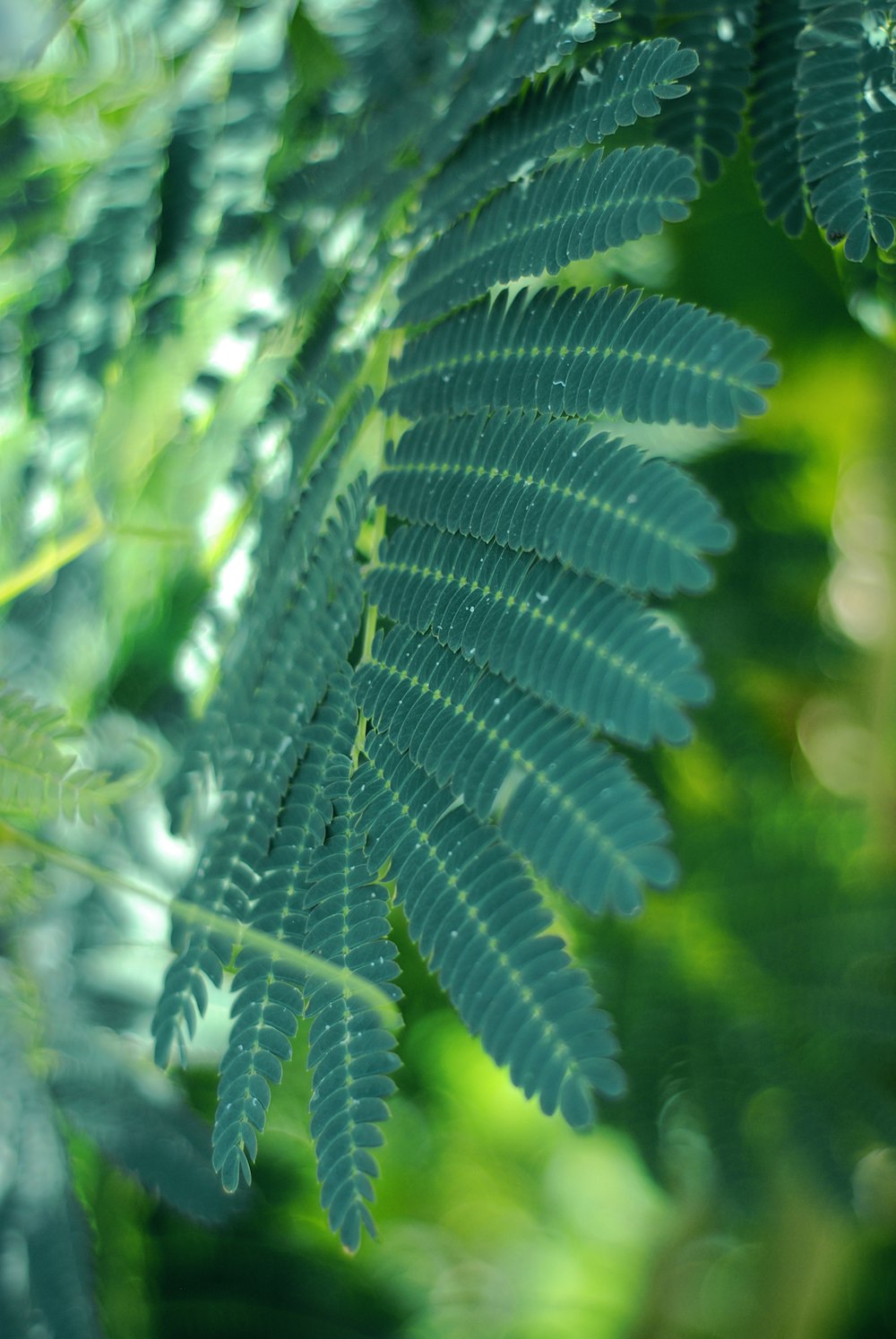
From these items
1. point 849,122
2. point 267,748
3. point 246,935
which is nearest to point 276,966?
point 246,935

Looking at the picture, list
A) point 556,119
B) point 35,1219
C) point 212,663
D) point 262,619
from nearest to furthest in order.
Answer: point 556,119 → point 262,619 → point 212,663 → point 35,1219

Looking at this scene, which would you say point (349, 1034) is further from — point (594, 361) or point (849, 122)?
point (849, 122)

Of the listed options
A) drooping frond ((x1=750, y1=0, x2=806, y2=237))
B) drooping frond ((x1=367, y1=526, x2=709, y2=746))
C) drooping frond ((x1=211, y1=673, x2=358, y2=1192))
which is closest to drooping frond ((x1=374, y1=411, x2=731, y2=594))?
drooping frond ((x1=367, y1=526, x2=709, y2=746))

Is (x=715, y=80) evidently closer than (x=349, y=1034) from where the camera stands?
No

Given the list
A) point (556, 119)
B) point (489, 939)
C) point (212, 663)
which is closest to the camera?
point (489, 939)

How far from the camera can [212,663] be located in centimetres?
76

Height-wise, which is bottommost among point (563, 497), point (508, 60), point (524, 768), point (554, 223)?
point (524, 768)

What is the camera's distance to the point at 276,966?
1.62ft

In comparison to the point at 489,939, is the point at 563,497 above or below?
above

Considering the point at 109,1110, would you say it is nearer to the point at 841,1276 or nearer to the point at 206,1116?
the point at 206,1116

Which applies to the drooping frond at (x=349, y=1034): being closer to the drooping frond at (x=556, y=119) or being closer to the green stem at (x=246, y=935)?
the green stem at (x=246, y=935)

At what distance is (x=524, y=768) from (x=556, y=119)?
13.9 inches

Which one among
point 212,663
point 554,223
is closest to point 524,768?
point 554,223

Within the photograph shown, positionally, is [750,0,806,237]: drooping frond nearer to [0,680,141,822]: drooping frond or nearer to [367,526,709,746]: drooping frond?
[367,526,709,746]: drooping frond
